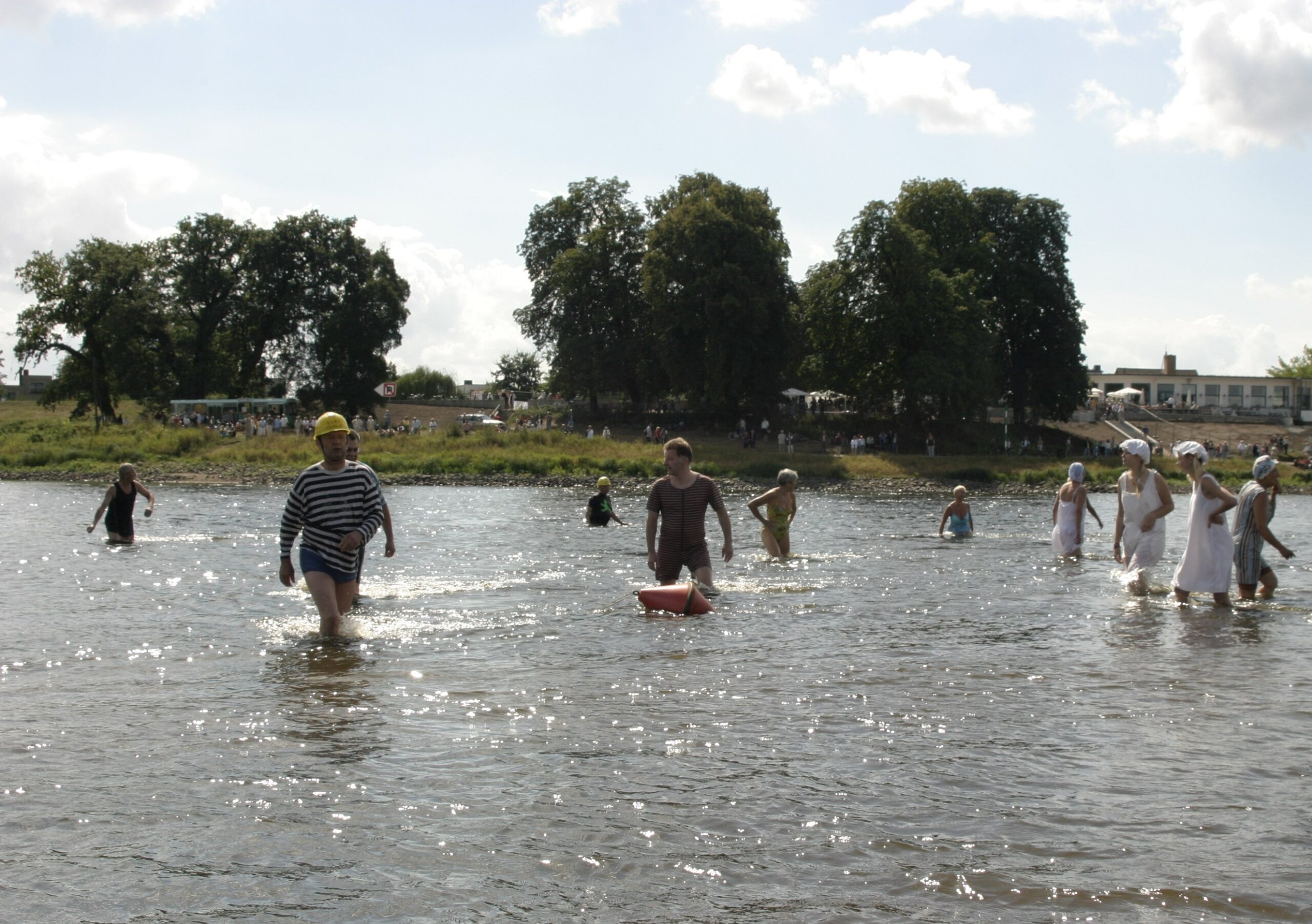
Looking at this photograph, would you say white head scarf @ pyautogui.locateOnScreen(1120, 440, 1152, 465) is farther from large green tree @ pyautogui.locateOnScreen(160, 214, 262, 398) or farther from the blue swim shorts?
large green tree @ pyautogui.locateOnScreen(160, 214, 262, 398)

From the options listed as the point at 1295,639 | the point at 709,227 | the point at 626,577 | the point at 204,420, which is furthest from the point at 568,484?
the point at 1295,639

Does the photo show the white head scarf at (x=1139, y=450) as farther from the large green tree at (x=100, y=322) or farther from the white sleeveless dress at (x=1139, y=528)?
the large green tree at (x=100, y=322)

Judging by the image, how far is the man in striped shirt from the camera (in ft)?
32.3

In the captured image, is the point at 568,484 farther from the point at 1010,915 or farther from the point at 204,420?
the point at 1010,915

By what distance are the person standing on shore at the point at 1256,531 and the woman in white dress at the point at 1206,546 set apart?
1.60 ft

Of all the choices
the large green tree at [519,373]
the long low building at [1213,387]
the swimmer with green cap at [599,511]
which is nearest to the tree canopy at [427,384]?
the large green tree at [519,373]

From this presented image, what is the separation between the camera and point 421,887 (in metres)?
5.17

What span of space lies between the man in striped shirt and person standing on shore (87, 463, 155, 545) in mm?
10703

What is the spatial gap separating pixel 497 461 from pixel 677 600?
4473 centimetres

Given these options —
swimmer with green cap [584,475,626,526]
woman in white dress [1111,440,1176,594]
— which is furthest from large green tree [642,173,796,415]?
woman in white dress [1111,440,1176,594]

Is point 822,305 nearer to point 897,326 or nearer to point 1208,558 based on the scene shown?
point 897,326

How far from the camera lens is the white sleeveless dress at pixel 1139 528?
13312 mm

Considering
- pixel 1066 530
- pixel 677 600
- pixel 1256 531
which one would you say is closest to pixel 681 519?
pixel 677 600

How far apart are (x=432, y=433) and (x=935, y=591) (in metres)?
49.3
